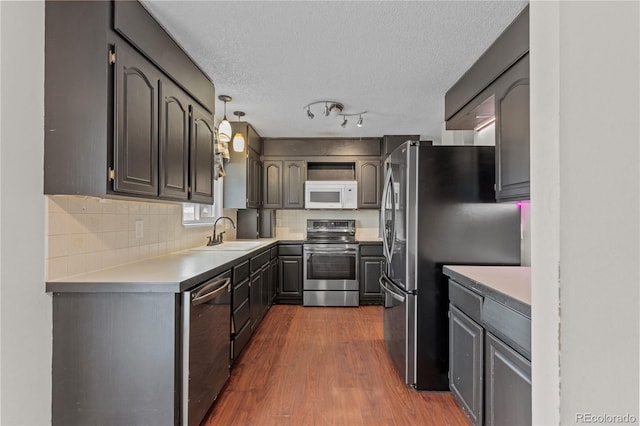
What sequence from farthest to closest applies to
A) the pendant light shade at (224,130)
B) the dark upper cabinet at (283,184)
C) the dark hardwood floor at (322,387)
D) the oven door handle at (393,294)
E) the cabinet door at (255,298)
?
the dark upper cabinet at (283,184)
the cabinet door at (255,298)
the pendant light shade at (224,130)
the oven door handle at (393,294)
the dark hardwood floor at (322,387)

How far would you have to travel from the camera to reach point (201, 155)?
8.38 feet

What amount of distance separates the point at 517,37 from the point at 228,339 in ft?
8.26

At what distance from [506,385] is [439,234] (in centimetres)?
99

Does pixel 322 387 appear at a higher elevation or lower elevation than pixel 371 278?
lower

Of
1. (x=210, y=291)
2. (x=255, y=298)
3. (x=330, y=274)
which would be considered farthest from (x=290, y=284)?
(x=210, y=291)

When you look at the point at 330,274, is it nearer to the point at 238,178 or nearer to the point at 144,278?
the point at 238,178

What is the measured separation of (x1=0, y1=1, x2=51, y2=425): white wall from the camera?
1.34 metres

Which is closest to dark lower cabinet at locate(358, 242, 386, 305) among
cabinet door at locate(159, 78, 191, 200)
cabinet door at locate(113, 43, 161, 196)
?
cabinet door at locate(159, 78, 191, 200)

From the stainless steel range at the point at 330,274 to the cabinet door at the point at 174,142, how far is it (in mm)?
Result: 2334

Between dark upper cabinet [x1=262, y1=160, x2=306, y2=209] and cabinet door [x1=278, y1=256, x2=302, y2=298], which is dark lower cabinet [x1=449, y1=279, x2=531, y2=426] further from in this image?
dark upper cabinet [x1=262, y1=160, x2=306, y2=209]

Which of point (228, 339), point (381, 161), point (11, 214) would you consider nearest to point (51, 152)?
point (11, 214)

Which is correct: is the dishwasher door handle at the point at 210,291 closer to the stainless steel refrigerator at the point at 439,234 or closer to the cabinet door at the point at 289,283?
the stainless steel refrigerator at the point at 439,234

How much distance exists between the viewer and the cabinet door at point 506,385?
1275 millimetres

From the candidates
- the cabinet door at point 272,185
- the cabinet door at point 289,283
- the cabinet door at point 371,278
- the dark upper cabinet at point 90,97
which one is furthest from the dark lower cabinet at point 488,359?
the cabinet door at point 272,185
